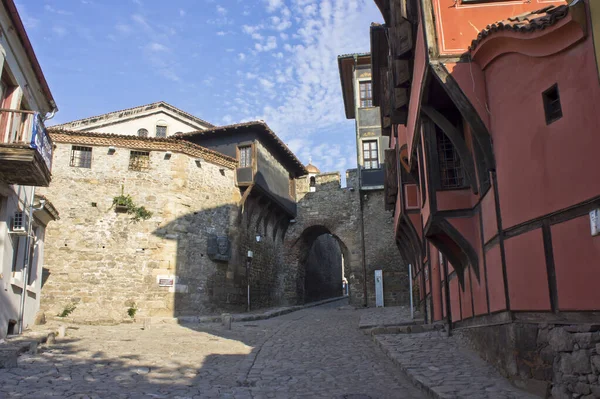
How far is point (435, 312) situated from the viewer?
11773 millimetres

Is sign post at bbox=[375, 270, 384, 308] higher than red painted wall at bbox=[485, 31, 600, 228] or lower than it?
lower

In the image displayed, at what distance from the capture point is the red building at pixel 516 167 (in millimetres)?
4340

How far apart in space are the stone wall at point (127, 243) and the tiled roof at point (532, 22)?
555 inches

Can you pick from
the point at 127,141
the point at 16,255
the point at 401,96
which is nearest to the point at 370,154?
the point at 127,141

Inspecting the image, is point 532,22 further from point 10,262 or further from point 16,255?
point 16,255

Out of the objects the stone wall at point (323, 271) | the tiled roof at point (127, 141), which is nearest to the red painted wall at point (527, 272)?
the tiled roof at point (127, 141)

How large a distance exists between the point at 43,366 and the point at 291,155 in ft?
58.6

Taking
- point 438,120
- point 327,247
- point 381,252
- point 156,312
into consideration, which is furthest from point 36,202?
point 327,247

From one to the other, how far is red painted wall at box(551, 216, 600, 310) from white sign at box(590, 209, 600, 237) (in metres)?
0.06

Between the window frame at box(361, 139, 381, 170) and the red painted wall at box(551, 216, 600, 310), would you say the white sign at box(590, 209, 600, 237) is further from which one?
the window frame at box(361, 139, 381, 170)

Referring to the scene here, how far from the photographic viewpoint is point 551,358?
476 cm

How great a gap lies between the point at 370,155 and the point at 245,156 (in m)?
6.29

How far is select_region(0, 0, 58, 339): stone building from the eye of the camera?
8789 millimetres

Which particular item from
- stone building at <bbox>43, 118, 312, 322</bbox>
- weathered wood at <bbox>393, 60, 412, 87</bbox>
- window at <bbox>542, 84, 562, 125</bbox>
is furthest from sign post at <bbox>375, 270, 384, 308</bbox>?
window at <bbox>542, 84, 562, 125</bbox>
